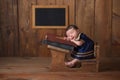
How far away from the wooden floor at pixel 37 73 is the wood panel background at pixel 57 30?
0.25m

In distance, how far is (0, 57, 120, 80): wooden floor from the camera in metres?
1.86

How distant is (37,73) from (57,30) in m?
0.63

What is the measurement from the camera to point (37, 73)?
196cm

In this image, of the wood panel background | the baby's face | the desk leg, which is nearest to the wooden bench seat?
the desk leg

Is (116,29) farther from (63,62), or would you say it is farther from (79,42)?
(63,62)

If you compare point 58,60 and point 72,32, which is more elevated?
point 72,32

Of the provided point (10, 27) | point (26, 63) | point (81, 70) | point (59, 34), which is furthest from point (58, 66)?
point (10, 27)

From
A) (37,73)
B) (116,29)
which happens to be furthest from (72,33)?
(116,29)

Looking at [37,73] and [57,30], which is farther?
[57,30]

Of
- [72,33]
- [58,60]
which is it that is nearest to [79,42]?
[72,33]

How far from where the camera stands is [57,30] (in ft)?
8.17

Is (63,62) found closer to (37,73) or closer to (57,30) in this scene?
(37,73)

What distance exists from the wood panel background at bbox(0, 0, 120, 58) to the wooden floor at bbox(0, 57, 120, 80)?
10.0 inches

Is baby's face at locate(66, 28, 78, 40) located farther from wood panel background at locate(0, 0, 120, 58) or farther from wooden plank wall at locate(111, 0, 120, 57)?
wooden plank wall at locate(111, 0, 120, 57)
